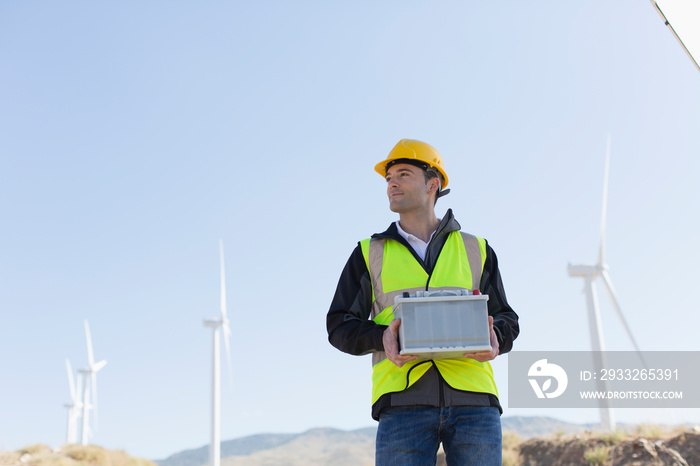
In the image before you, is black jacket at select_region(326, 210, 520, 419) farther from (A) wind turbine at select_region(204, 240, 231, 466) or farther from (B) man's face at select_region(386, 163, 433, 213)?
(A) wind turbine at select_region(204, 240, 231, 466)

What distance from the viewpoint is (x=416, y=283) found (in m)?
4.48

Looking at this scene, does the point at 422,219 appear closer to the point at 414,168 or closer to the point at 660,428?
the point at 414,168

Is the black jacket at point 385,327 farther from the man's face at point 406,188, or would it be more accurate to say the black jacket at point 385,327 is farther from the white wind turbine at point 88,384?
the white wind turbine at point 88,384

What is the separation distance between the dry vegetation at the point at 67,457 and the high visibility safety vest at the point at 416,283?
2067 centimetres

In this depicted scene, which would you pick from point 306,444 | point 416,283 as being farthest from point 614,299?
point 306,444

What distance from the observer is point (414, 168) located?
5016 millimetres

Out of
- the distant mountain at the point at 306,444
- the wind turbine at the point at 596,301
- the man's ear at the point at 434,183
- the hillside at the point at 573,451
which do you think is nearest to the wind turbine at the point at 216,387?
the hillside at the point at 573,451

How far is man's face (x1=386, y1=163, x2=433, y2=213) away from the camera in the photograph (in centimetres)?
495

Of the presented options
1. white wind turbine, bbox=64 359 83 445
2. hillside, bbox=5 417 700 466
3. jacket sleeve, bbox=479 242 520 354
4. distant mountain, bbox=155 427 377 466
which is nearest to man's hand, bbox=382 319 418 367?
jacket sleeve, bbox=479 242 520 354

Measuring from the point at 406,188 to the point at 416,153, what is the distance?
0.25 meters

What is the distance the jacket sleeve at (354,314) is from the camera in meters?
4.30

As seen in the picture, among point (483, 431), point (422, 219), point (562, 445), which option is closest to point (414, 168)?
point (422, 219)

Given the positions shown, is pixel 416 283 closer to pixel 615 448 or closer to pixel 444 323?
pixel 444 323

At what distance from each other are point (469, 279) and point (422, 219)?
0.62m
